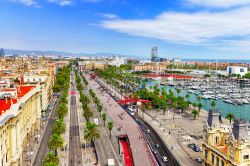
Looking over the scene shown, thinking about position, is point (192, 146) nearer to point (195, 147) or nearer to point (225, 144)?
point (195, 147)

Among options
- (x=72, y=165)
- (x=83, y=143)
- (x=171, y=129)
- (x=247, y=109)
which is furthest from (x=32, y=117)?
(x=247, y=109)

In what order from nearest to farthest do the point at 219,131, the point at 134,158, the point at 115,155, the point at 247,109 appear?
the point at 219,131, the point at 134,158, the point at 115,155, the point at 247,109

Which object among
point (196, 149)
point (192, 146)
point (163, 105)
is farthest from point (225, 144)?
point (163, 105)

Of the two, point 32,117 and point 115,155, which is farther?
point 32,117

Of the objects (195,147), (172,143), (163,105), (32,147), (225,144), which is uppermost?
(225,144)

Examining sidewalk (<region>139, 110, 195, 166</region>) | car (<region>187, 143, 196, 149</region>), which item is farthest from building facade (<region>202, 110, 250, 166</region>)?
car (<region>187, 143, 196, 149</region>)

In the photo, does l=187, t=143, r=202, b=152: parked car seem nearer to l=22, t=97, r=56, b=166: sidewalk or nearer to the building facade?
the building facade

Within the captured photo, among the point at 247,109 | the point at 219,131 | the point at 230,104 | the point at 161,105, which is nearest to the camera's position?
the point at 219,131

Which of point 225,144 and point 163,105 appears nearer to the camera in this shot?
point 225,144

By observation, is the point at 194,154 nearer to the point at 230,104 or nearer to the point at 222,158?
the point at 222,158

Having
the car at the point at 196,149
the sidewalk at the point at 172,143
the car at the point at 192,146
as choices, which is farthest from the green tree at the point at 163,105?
the car at the point at 196,149
